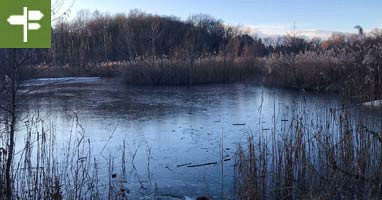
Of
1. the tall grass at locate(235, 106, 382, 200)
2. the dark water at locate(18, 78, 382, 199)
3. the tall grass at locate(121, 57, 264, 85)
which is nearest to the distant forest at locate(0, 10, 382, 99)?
the tall grass at locate(121, 57, 264, 85)

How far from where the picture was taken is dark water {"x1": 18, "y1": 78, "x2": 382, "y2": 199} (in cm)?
497

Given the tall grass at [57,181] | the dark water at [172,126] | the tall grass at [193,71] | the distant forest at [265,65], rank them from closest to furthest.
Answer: the tall grass at [57,181] → the dark water at [172,126] → the distant forest at [265,65] → the tall grass at [193,71]

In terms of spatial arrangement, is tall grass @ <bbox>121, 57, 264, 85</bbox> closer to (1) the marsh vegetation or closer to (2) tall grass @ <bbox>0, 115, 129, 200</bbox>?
(1) the marsh vegetation

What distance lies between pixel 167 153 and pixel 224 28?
42737 millimetres

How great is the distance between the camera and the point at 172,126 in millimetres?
8000

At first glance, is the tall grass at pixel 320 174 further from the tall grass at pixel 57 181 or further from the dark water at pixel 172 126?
the tall grass at pixel 57 181

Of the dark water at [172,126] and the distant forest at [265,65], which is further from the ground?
the distant forest at [265,65]

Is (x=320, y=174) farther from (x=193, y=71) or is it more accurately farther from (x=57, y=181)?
(x=193, y=71)

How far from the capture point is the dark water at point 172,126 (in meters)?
4.97

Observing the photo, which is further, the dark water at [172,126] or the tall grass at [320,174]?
the dark water at [172,126]

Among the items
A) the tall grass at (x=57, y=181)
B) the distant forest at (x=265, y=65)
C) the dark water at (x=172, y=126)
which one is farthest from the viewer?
the distant forest at (x=265, y=65)

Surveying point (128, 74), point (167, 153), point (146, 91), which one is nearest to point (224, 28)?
point (128, 74)

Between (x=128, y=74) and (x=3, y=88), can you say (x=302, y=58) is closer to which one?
(x=128, y=74)

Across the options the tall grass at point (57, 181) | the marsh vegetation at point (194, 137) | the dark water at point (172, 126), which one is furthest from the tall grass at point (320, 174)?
the tall grass at point (57, 181)
